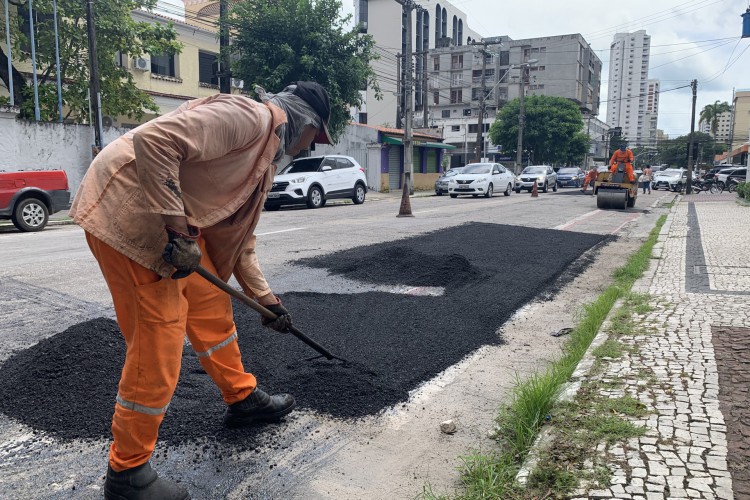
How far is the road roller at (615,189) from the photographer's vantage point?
59.8 feet

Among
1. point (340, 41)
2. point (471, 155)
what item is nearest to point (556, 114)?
point (471, 155)

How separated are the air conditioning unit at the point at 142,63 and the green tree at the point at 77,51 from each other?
4.04 meters

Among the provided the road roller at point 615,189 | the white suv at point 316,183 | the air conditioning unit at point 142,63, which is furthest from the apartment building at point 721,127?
the air conditioning unit at point 142,63

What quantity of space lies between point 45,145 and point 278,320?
1754 centimetres

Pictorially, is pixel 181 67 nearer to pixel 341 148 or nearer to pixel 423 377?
pixel 341 148

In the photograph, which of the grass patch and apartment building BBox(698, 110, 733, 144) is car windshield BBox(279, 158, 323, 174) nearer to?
the grass patch

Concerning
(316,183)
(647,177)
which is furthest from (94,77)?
(647,177)

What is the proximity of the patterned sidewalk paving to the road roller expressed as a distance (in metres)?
12.3

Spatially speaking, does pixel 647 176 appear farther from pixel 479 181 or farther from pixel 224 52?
pixel 224 52

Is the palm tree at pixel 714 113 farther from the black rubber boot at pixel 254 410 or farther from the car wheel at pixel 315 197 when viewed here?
the black rubber boot at pixel 254 410

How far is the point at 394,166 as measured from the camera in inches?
1318

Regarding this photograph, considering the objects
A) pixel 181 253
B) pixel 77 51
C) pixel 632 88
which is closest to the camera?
pixel 181 253

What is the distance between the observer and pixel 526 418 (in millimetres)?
2965

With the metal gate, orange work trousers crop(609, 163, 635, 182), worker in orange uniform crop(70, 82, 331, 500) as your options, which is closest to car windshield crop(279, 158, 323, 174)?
orange work trousers crop(609, 163, 635, 182)
